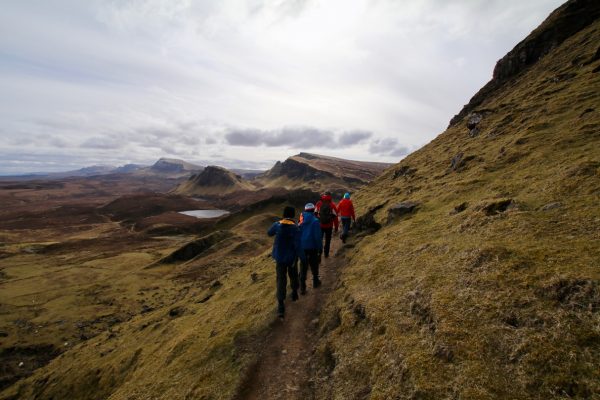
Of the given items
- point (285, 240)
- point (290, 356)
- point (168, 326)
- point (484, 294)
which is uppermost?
point (285, 240)

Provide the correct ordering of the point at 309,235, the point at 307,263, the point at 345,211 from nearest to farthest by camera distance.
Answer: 1. the point at 309,235
2. the point at 307,263
3. the point at 345,211

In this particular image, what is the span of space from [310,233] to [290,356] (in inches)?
215

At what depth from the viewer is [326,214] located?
19.2 m

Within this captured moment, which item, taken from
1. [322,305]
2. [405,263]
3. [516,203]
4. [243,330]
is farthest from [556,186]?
[243,330]

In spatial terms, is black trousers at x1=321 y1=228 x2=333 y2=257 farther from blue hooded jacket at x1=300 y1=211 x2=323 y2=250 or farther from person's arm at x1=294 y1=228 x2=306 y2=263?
person's arm at x1=294 y1=228 x2=306 y2=263

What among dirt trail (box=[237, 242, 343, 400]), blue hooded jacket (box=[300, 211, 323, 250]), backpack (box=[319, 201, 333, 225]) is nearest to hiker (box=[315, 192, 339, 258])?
backpack (box=[319, 201, 333, 225])

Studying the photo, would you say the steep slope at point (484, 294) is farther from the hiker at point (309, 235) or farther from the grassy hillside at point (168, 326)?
the grassy hillside at point (168, 326)

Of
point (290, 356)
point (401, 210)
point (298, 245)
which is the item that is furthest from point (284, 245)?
point (401, 210)

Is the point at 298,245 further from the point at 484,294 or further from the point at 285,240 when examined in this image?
the point at 484,294

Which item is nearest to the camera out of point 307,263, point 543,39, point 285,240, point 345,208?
point 285,240

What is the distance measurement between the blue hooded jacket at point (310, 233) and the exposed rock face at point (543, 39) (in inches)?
2067

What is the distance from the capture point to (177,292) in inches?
1987

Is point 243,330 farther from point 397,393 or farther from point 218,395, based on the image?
point 397,393

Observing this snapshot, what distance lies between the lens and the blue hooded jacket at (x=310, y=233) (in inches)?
597
